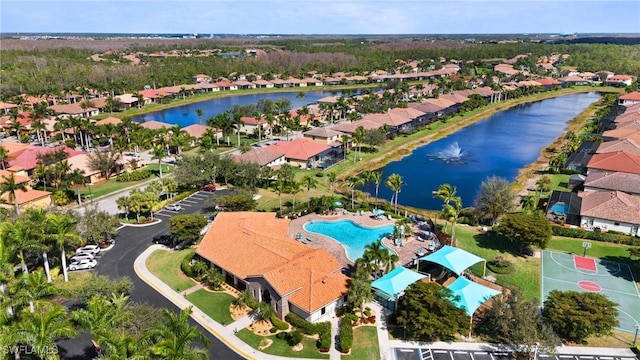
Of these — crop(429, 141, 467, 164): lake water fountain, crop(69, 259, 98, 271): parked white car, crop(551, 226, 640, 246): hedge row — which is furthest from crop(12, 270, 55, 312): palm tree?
crop(429, 141, 467, 164): lake water fountain

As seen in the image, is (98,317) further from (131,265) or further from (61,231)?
(131,265)

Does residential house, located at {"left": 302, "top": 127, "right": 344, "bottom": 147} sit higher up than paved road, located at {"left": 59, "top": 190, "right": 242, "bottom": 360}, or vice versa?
residential house, located at {"left": 302, "top": 127, "right": 344, "bottom": 147}

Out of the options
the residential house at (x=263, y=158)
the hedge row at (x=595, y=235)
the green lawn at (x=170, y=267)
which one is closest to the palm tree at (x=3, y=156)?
the residential house at (x=263, y=158)

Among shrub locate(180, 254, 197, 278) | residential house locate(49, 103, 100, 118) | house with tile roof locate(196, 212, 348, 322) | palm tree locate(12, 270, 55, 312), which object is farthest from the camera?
residential house locate(49, 103, 100, 118)

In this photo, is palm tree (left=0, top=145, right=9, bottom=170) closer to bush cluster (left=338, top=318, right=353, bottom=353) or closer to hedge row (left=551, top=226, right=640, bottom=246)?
bush cluster (left=338, top=318, right=353, bottom=353)

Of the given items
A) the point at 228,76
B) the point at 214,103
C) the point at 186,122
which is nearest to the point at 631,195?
the point at 186,122

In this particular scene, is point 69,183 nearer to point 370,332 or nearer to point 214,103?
point 370,332
